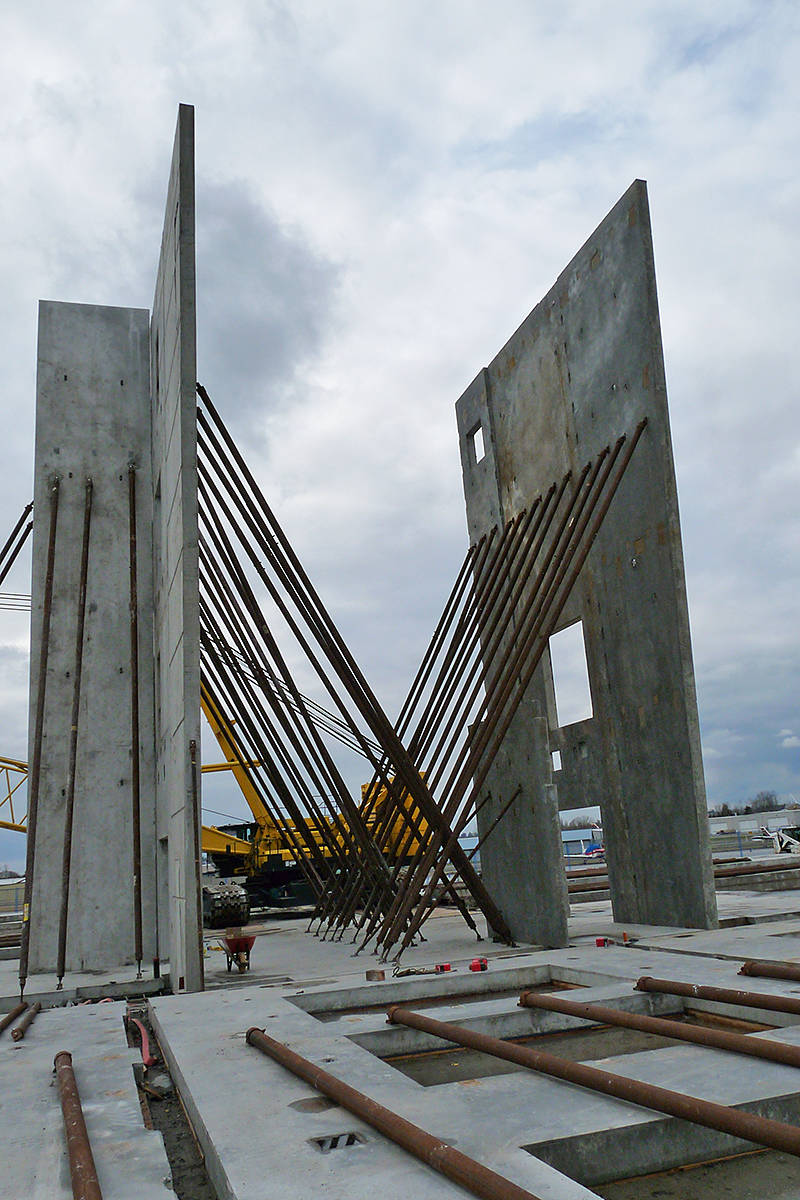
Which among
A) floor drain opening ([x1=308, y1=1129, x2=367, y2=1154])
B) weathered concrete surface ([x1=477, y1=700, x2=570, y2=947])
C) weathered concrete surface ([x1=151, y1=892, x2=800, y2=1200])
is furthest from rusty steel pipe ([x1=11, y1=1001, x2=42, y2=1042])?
weathered concrete surface ([x1=477, y1=700, x2=570, y2=947])

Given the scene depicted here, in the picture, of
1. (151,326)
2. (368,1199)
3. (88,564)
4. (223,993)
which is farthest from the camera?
(151,326)

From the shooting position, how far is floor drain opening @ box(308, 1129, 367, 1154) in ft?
8.30

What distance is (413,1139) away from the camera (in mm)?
2369

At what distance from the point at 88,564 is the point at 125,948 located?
11.5 feet

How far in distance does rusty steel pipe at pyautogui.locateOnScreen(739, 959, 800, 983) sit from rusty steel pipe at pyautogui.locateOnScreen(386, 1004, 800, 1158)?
1.83 meters

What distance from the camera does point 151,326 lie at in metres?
9.92

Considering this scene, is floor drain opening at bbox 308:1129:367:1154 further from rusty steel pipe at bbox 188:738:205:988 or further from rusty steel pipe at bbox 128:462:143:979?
rusty steel pipe at bbox 128:462:143:979

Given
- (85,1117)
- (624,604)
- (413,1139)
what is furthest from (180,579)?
(413,1139)

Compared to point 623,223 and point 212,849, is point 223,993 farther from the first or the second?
point 212,849

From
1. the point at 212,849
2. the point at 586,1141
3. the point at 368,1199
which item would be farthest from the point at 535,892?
the point at 212,849

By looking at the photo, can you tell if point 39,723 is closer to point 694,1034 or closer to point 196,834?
point 196,834

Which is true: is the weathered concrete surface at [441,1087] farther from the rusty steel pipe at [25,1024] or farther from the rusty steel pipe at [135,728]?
the rusty steel pipe at [135,728]

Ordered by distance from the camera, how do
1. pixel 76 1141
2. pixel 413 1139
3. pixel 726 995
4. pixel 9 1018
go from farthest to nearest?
pixel 9 1018 < pixel 726 995 < pixel 76 1141 < pixel 413 1139

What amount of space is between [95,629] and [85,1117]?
6.42 meters
